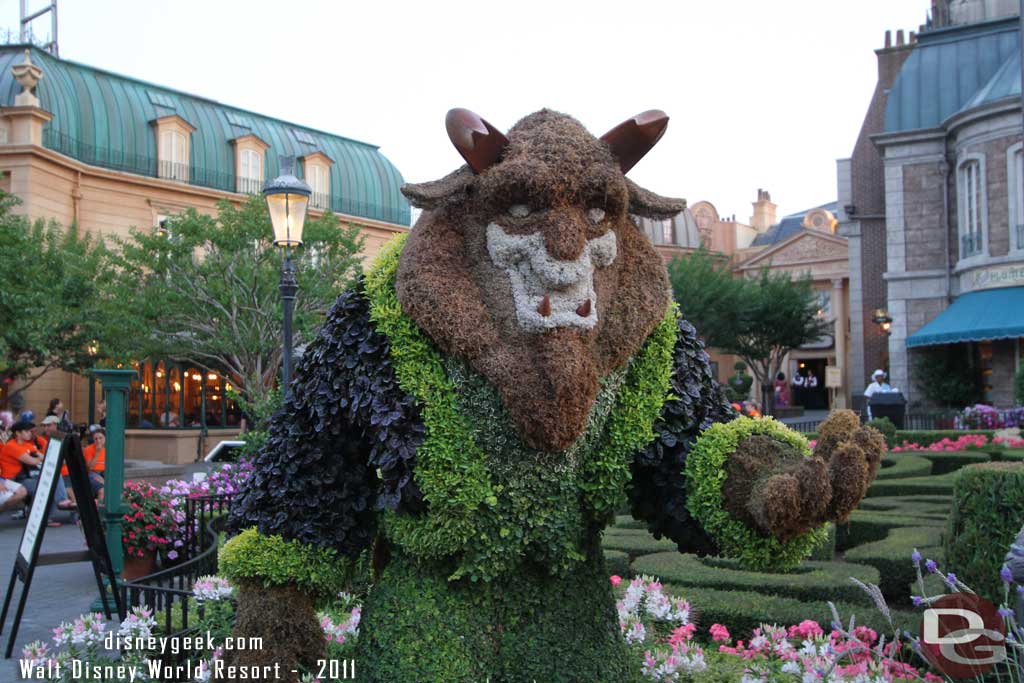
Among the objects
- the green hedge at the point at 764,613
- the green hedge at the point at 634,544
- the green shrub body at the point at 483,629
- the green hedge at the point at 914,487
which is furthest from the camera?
the green hedge at the point at 914,487

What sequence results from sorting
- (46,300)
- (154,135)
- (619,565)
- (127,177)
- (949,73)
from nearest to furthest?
(619,565) < (46,300) < (949,73) < (127,177) < (154,135)

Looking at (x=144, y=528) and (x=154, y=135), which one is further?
(x=154, y=135)

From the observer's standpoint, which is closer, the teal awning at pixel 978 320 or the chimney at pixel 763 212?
the teal awning at pixel 978 320

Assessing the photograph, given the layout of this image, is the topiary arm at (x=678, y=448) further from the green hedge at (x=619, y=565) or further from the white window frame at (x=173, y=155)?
the white window frame at (x=173, y=155)

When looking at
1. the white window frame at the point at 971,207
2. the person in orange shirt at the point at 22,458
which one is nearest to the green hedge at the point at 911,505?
the person in orange shirt at the point at 22,458

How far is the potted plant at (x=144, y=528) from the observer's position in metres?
7.57

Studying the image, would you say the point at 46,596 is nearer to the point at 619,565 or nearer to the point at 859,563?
the point at 619,565

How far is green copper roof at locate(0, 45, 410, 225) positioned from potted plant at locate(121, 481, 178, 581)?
18747 millimetres

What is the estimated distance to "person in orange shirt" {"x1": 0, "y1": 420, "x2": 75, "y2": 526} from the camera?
11.4 metres

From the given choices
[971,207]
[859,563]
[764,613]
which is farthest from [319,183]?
[764,613]

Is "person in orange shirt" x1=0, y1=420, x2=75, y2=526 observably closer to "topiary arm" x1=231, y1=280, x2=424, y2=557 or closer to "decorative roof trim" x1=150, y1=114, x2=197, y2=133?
"topiary arm" x1=231, y1=280, x2=424, y2=557

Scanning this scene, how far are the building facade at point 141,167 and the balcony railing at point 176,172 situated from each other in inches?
1.3

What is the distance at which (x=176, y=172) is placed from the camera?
26.2 m

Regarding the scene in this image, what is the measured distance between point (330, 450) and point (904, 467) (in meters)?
11.0
